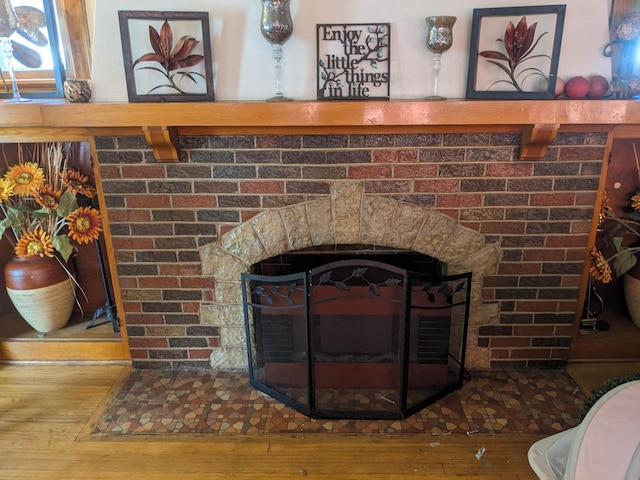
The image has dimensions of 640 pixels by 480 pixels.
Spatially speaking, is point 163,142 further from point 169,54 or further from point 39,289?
point 39,289

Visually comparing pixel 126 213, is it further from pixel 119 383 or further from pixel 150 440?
pixel 150 440

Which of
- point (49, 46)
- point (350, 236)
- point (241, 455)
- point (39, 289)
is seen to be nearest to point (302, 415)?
point (241, 455)

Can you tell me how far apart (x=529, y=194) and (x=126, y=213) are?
1860 mm

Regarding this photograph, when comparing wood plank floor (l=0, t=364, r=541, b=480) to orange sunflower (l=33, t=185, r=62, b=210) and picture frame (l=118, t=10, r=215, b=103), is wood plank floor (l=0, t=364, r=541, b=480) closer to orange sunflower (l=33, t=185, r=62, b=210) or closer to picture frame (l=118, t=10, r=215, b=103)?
orange sunflower (l=33, t=185, r=62, b=210)

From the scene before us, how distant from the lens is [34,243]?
2328 mm

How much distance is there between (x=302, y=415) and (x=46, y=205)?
1638mm

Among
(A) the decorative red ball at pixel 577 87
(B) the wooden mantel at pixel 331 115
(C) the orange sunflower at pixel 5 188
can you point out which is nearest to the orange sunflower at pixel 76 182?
(C) the orange sunflower at pixel 5 188

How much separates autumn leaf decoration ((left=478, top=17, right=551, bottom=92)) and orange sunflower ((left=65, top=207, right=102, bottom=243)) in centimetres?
195

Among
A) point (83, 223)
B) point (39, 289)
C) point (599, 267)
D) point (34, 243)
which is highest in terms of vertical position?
point (83, 223)

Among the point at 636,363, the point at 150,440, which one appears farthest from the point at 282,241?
the point at 636,363

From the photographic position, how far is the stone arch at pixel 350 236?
206cm

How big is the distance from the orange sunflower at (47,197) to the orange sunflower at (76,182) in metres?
0.07

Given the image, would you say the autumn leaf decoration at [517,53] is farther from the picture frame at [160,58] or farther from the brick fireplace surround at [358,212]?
the picture frame at [160,58]

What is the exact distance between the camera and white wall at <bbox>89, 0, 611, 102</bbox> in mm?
1871
